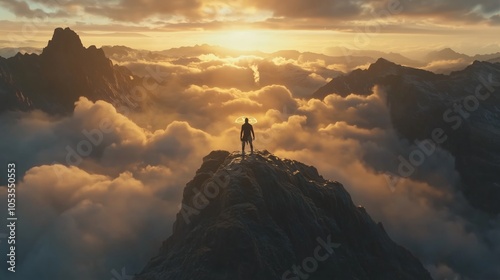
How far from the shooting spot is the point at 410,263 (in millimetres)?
83875

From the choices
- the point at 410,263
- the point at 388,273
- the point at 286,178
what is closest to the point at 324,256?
the point at 286,178

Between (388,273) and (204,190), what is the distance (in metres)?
39.8

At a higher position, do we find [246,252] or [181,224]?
[181,224]

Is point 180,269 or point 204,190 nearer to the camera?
point 180,269

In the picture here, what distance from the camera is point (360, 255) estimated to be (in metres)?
68.6

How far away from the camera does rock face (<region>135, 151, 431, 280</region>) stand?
43522 mm

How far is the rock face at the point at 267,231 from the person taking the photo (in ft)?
143

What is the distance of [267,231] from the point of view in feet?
161

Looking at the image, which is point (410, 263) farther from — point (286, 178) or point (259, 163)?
point (259, 163)

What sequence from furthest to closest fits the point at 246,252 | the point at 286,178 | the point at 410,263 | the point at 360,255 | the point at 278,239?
1. the point at 410,263
2. the point at 360,255
3. the point at 286,178
4. the point at 278,239
5. the point at 246,252

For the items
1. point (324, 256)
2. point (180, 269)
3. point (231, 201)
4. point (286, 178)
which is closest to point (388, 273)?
point (324, 256)

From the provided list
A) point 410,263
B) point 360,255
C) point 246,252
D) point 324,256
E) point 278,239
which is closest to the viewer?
point 246,252

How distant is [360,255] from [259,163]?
27.7 metres

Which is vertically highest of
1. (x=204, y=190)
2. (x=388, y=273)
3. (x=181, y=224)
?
(x=204, y=190)
